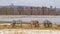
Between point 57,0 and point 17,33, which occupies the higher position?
point 57,0

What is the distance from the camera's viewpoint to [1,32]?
2283 millimetres

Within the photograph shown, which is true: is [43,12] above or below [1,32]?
above

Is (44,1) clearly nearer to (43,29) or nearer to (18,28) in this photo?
(43,29)

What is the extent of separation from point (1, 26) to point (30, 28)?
425 millimetres

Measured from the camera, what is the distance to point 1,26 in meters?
2.28

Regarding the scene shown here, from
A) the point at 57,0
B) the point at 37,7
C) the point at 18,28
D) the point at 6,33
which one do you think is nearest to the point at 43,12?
the point at 37,7

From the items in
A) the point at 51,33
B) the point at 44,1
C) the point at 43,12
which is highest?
the point at 44,1

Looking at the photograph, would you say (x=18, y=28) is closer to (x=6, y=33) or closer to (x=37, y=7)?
(x=6, y=33)

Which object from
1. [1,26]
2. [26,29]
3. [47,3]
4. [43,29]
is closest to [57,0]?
[47,3]

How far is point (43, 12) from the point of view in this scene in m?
2.30

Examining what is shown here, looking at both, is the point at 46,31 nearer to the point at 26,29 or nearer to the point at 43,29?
the point at 43,29

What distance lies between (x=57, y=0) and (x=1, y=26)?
903 millimetres

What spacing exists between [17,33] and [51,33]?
50cm

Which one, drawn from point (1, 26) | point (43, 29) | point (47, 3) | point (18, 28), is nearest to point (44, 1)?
point (47, 3)
